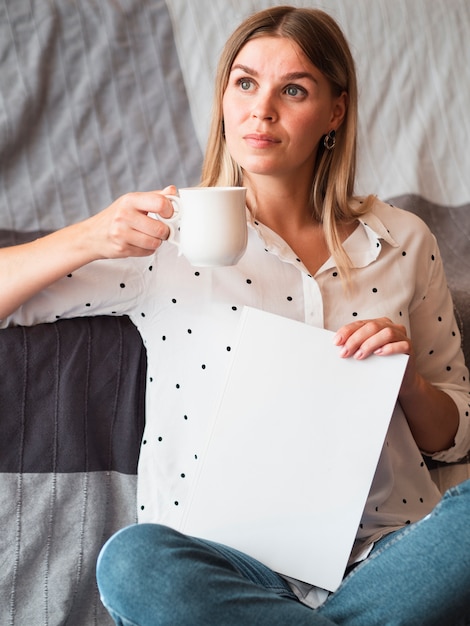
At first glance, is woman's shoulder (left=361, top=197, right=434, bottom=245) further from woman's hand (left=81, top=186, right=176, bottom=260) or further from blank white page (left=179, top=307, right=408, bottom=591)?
woman's hand (left=81, top=186, right=176, bottom=260)

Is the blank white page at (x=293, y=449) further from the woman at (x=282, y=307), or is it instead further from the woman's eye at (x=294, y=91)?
the woman's eye at (x=294, y=91)

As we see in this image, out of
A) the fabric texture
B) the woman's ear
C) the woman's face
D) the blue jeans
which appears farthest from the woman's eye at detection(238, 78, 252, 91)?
the blue jeans

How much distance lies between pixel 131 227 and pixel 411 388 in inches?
18.4

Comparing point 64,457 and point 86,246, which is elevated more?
point 86,246

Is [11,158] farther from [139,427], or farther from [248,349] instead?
[248,349]

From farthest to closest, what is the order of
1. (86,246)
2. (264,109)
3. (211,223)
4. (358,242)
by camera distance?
1. (358,242)
2. (264,109)
3. (86,246)
4. (211,223)

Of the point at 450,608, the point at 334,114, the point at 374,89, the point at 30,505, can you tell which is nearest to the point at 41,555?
the point at 30,505

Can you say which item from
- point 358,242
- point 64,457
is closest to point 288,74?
point 358,242

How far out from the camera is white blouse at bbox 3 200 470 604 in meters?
1.18

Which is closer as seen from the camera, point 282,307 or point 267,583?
point 267,583

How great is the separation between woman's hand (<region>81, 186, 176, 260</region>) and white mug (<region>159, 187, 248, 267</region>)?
0.09 ft

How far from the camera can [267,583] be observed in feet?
3.44

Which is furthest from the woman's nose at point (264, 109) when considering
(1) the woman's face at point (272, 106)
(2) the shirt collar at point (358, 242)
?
(2) the shirt collar at point (358, 242)

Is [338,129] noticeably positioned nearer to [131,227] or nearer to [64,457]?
[131,227]
